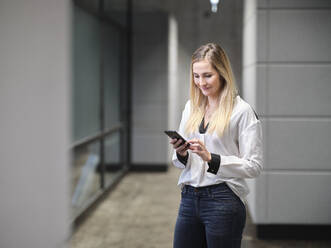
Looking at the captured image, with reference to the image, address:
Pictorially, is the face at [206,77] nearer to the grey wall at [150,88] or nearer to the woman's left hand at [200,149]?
the woman's left hand at [200,149]

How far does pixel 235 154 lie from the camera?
1863 mm

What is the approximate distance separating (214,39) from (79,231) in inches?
209

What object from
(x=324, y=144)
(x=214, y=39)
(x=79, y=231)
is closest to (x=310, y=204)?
(x=324, y=144)

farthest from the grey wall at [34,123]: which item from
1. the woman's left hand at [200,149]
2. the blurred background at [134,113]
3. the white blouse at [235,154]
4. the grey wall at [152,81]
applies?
the grey wall at [152,81]

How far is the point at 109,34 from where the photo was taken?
5.91 meters

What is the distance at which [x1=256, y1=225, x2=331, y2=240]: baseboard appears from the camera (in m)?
3.78

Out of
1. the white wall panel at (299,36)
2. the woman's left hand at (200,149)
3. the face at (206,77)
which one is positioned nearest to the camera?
the woman's left hand at (200,149)

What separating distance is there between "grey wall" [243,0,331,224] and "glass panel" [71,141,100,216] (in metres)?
1.92

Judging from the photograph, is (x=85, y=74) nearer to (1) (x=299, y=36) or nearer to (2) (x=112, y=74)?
(2) (x=112, y=74)

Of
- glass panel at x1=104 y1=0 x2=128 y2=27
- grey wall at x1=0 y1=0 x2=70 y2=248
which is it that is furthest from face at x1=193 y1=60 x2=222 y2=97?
glass panel at x1=104 y1=0 x2=128 y2=27

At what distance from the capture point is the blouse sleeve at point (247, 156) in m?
1.76

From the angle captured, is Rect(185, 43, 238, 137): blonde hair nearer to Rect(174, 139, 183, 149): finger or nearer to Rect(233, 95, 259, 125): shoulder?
Rect(233, 95, 259, 125): shoulder

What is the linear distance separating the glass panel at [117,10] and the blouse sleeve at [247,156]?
4.32 metres

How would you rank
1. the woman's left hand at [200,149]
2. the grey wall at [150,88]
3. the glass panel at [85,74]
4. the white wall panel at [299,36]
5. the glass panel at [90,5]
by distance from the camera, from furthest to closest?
the grey wall at [150,88] → the glass panel at [90,5] → the glass panel at [85,74] → the white wall panel at [299,36] → the woman's left hand at [200,149]
